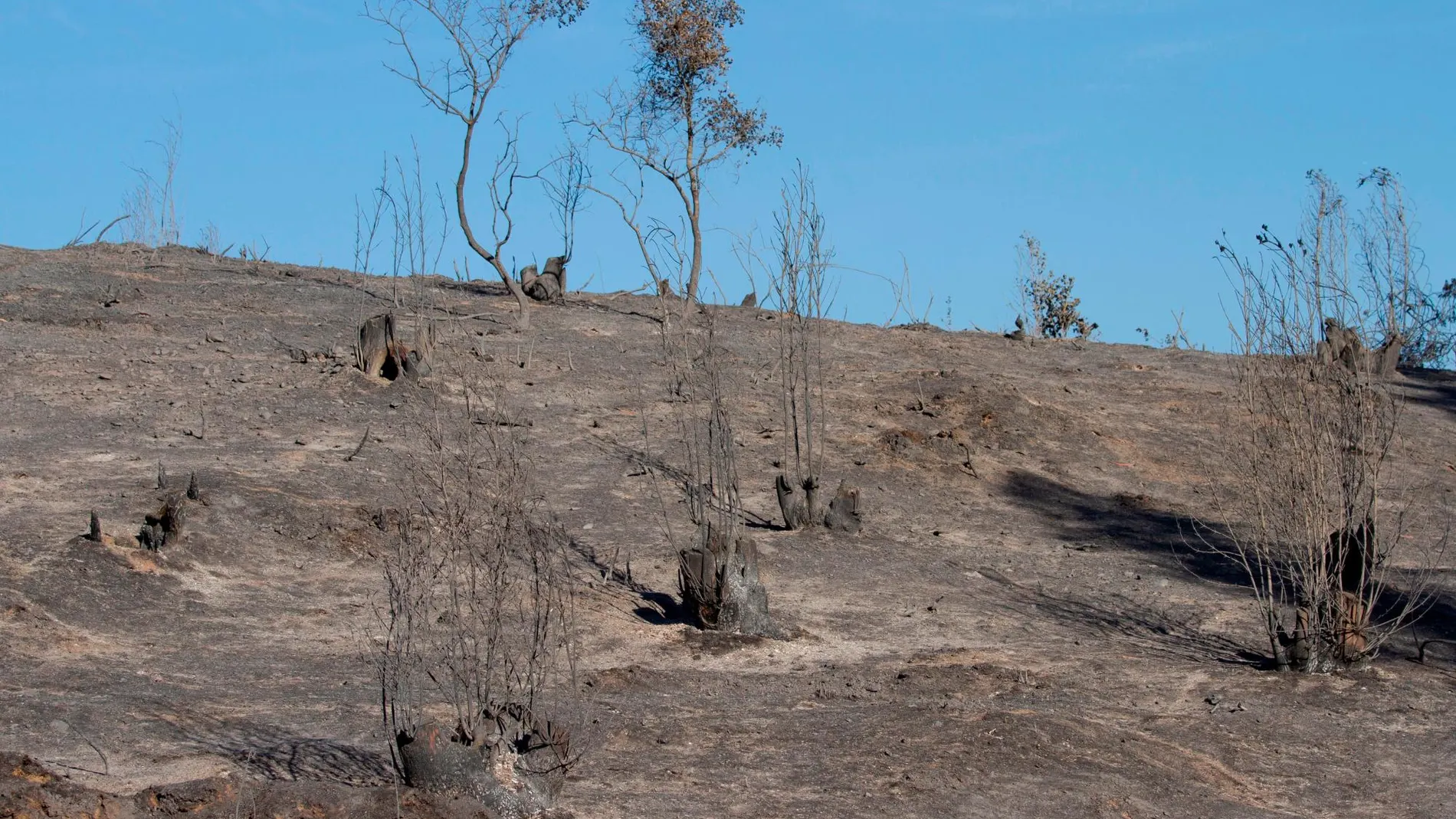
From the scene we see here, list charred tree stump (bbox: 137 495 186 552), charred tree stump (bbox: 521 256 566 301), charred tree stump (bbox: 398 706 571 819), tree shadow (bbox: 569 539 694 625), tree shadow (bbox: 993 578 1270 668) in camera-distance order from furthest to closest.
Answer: charred tree stump (bbox: 521 256 566 301) < tree shadow (bbox: 569 539 694 625) < charred tree stump (bbox: 137 495 186 552) < tree shadow (bbox: 993 578 1270 668) < charred tree stump (bbox: 398 706 571 819)

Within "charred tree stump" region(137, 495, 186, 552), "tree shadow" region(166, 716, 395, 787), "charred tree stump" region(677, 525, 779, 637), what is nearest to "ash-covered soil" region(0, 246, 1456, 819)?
"tree shadow" region(166, 716, 395, 787)

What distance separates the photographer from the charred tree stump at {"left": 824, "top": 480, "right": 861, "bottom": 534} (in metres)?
12.8

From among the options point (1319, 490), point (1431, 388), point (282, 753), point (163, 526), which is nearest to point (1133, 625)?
point (1319, 490)

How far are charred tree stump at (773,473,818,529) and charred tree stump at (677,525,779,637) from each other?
2515 millimetres

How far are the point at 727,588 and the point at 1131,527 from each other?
17.4ft

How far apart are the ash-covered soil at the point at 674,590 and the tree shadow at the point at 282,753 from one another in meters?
0.02

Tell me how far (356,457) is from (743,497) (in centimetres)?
357

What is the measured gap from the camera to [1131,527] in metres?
13.7

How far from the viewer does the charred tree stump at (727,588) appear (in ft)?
32.5

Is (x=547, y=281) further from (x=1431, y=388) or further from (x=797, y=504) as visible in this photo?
(x=1431, y=388)

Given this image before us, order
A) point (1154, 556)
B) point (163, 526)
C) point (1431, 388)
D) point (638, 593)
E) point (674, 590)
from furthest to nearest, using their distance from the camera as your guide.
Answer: point (1431, 388) → point (1154, 556) → point (674, 590) → point (638, 593) → point (163, 526)

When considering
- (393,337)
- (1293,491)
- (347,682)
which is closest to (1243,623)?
(1293,491)

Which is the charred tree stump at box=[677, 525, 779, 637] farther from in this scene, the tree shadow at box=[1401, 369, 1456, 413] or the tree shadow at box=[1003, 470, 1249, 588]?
the tree shadow at box=[1401, 369, 1456, 413]

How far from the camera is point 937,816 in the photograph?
628 centimetres
